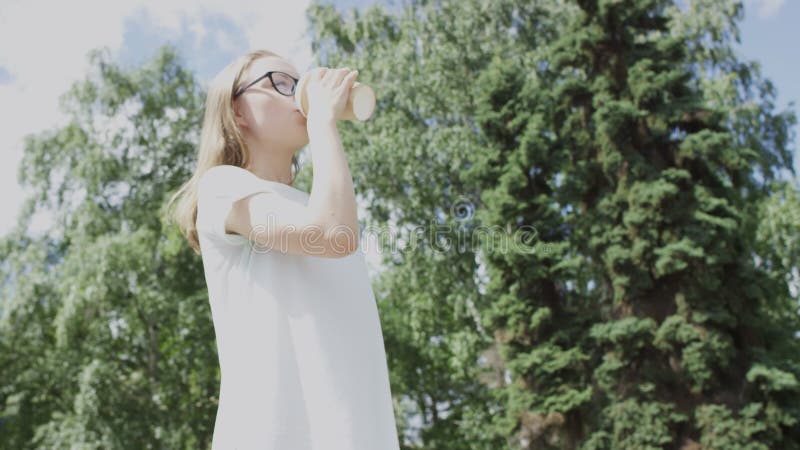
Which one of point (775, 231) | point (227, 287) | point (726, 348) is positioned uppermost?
point (775, 231)

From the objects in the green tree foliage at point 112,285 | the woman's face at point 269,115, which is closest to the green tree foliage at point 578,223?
the green tree foliage at point 112,285

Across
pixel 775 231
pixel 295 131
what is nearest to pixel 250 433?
pixel 295 131

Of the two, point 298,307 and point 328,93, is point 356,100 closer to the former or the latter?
point 328,93

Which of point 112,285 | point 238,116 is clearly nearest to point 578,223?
point 112,285

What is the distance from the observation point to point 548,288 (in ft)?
42.5

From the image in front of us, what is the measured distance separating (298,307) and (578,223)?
12.4 metres

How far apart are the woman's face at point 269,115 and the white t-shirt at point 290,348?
0.16m

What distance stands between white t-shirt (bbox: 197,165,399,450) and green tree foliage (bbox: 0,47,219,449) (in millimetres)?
14563

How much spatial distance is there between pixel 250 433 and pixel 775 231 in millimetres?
18344

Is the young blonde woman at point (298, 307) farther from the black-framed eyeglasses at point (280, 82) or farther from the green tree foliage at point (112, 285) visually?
the green tree foliage at point (112, 285)

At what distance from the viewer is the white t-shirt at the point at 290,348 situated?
3.96ft

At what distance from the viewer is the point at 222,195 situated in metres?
1.31

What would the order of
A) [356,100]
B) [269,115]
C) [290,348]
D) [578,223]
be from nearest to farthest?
[290,348] < [356,100] < [269,115] < [578,223]

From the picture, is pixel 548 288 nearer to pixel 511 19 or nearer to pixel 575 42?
pixel 575 42
